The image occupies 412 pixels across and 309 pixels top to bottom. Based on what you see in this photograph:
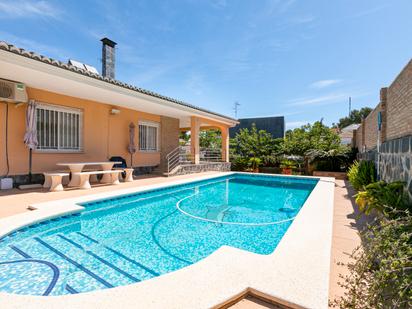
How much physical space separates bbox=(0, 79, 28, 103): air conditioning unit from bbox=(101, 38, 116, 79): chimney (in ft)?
19.9

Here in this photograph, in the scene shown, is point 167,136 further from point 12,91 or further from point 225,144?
point 12,91

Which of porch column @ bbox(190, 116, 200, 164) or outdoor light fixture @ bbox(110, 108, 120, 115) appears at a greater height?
outdoor light fixture @ bbox(110, 108, 120, 115)

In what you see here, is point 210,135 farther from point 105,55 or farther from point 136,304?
point 136,304

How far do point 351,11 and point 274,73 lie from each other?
360 inches

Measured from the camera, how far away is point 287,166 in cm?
1627

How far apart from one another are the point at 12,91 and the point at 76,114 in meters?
2.65

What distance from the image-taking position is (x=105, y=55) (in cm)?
1304

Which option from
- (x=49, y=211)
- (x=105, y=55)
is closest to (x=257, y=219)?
(x=49, y=211)

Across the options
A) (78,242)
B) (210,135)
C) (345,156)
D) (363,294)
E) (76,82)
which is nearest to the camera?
(363,294)

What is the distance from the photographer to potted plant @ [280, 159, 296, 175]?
1584 cm

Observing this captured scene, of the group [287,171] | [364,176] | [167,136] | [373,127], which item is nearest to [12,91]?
[167,136]

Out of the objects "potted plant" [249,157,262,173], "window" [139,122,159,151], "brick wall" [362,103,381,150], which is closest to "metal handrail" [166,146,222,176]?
"window" [139,122,159,151]

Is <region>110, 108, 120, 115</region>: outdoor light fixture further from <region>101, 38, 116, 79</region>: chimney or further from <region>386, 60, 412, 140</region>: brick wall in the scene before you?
<region>386, 60, 412, 140</region>: brick wall

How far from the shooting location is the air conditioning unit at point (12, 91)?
719cm
